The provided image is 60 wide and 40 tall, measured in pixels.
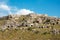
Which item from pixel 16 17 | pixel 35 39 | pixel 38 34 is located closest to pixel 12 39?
pixel 35 39

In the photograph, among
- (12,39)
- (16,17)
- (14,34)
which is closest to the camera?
(12,39)

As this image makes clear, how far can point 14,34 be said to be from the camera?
45.0 meters

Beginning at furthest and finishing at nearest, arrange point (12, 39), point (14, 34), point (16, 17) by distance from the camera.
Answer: point (16, 17), point (14, 34), point (12, 39)

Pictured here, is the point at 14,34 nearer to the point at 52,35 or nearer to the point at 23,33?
the point at 23,33

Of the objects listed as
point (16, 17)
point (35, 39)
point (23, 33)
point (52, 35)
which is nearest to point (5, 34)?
point (23, 33)

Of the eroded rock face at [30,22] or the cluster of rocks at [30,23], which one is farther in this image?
the eroded rock face at [30,22]

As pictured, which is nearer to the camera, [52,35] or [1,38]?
[1,38]

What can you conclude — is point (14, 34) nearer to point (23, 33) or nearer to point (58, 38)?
point (23, 33)

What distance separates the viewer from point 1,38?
42031 millimetres

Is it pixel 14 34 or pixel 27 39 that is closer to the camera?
pixel 27 39

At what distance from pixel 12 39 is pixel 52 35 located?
11.0 metres

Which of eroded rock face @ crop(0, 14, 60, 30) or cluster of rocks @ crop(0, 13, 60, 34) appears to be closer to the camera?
cluster of rocks @ crop(0, 13, 60, 34)

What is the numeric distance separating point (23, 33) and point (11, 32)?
3.27 meters

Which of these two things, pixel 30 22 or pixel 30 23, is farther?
pixel 30 22
